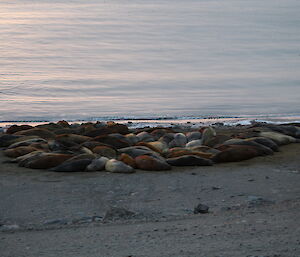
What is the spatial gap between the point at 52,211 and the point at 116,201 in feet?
2.25

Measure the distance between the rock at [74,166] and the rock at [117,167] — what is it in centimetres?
29

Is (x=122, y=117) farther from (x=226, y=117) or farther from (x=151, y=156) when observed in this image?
(x=151, y=156)

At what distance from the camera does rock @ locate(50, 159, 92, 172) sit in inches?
273

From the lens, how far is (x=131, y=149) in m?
7.83

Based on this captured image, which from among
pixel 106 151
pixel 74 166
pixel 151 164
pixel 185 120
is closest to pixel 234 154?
pixel 151 164

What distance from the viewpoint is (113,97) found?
61.9 feet

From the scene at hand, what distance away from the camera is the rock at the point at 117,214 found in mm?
4621

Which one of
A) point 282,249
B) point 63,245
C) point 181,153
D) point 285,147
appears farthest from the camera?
point 285,147

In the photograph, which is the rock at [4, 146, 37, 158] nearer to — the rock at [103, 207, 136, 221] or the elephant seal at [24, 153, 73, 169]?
the elephant seal at [24, 153, 73, 169]

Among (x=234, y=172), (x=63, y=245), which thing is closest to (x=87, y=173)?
(x=234, y=172)

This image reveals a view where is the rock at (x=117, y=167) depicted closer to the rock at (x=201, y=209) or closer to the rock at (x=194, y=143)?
the rock at (x=201, y=209)

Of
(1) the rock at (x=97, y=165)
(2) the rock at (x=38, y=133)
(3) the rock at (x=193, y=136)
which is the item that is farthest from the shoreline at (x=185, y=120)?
(1) the rock at (x=97, y=165)

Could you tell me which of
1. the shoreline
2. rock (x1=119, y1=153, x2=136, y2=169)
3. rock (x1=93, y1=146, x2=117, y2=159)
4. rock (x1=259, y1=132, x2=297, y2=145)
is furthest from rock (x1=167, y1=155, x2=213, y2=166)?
the shoreline

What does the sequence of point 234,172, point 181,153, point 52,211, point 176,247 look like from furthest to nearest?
point 181,153 < point 234,172 < point 52,211 < point 176,247
